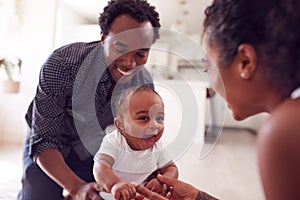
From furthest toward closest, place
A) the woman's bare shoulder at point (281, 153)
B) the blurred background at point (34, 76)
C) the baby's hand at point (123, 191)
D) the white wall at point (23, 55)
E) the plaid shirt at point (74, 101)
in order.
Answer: the white wall at point (23, 55) < the blurred background at point (34, 76) < the plaid shirt at point (74, 101) < the baby's hand at point (123, 191) < the woman's bare shoulder at point (281, 153)

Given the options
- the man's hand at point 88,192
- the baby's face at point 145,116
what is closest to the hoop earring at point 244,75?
the baby's face at point 145,116

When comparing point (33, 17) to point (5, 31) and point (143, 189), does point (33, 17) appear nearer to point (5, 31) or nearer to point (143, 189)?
point (5, 31)

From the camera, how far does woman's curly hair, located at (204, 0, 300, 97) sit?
32cm

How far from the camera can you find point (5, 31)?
1974 mm

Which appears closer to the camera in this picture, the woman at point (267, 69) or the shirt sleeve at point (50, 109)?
the woman at point (267, 69)

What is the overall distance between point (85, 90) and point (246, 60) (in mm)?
351

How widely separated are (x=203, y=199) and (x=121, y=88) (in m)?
Answer: 0.25

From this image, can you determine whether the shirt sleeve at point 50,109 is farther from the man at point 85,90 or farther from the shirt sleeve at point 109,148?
the shirt sleeve at point 109,148

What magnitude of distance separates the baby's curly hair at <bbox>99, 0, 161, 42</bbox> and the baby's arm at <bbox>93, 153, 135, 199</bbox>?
9.2 inches

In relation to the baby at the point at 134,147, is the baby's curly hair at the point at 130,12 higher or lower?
higher

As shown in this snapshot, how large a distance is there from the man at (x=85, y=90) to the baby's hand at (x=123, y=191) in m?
0.08

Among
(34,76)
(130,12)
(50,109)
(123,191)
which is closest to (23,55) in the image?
(34,76)

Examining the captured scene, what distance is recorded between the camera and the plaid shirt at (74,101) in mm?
590

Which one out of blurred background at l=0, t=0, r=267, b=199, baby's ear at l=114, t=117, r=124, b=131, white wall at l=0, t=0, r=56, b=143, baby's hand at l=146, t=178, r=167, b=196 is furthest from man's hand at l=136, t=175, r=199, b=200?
white wall at l=0, t=0, r=56, b=143
